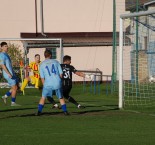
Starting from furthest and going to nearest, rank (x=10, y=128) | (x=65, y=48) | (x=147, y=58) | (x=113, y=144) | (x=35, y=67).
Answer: (x=65, y=48) < (x=147, y=58) < (x=35, y=67) < (x=10, y=128) < (x=113, y=144)

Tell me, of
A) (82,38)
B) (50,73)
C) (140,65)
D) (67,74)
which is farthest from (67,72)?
(82,38)

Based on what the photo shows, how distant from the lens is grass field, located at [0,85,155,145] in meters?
14.6

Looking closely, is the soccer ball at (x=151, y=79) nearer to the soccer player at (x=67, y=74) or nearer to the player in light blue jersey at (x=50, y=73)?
the soccer player at (x=67, y=74)

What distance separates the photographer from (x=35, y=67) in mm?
32031

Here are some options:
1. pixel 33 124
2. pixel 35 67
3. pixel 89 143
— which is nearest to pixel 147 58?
pixel 35 67

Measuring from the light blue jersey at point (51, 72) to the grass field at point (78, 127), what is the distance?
2.72 feet

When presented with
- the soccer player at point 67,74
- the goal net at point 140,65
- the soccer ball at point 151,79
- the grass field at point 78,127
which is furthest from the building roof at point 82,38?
the grass field at point 78,127

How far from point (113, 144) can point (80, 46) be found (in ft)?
136

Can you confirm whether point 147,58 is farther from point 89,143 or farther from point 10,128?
point 89,143

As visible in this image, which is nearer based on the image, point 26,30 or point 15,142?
point 15,142

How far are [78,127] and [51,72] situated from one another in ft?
11.1

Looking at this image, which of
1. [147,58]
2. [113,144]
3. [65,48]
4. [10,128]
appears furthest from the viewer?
[65,48]

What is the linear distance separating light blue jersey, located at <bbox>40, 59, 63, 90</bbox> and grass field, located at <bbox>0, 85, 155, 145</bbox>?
829 mm

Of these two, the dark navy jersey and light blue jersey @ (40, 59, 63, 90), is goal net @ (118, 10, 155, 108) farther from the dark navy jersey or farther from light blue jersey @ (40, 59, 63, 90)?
light blue jersey @ (40, 59, 63, 90)
